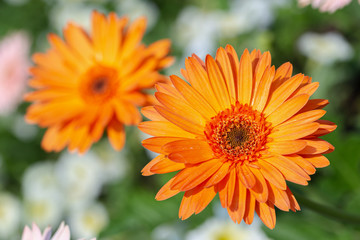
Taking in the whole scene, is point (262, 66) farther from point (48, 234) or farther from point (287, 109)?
point (48, 234)

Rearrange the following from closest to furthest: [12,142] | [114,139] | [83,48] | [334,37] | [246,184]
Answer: [246,184] → [114,139] → [83,48] → [334,37] → [12,142]

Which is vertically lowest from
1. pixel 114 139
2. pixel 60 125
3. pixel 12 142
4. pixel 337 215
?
pixel 337 215

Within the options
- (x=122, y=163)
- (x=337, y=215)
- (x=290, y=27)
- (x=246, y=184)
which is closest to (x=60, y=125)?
(x=122, y=163)

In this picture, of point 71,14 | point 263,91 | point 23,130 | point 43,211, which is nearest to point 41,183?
point 43,211

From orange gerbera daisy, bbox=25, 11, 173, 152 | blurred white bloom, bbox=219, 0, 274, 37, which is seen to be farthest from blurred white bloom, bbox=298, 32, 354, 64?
orange gerbera daisy, bbox=25, 11, 173, 152

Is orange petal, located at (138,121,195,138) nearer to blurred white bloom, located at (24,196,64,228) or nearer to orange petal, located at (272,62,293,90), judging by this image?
orange petal, located at (272,62,293,90)

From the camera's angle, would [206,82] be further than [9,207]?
No

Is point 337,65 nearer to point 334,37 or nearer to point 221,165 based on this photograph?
point 334,37
